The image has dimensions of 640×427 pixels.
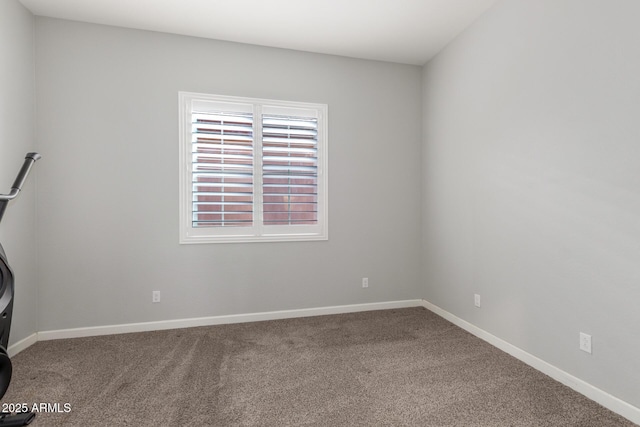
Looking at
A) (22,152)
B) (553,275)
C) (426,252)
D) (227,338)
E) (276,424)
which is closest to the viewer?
(276,424)

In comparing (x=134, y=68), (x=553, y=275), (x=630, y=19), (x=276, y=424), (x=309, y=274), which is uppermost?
(x=134, y=68)

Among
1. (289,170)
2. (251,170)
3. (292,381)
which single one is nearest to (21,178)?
(251,170)

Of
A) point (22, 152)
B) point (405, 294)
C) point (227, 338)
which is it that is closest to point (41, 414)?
point (227, 338)

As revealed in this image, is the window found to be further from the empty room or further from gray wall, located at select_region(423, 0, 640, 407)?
gray wall, located at select_region(423, 0, 640, 407)

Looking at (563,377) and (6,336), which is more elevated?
(6,336)

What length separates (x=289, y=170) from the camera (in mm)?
3463

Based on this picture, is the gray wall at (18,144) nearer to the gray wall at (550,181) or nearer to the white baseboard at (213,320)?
the white baseboard at (213,320)

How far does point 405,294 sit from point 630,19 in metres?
2.97

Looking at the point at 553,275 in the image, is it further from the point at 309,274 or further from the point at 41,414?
the point at 41,414

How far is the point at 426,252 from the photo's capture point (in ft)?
12.4

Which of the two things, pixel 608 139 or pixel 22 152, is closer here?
pixel 608 139

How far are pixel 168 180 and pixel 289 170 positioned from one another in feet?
3.93

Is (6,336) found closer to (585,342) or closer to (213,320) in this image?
(213,320)

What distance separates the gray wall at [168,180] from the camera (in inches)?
115
